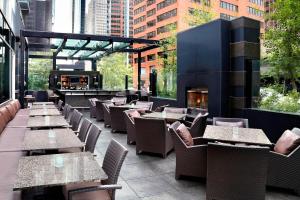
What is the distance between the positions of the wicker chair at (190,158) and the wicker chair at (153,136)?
4.24 ft

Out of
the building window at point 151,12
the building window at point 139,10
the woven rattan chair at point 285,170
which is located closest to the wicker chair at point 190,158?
the woven rattan chair at point 285,170

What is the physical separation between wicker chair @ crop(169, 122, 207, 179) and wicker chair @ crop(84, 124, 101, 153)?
120cm

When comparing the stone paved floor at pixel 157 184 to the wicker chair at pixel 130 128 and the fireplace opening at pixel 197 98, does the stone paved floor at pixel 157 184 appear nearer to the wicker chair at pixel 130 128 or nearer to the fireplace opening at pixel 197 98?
the wicker chair at pixel 130 128

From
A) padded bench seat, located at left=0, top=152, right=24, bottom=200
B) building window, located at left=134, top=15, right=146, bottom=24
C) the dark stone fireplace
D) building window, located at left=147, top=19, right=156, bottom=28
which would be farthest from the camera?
building window, located at left=134, top=15, right=146, bottom=24

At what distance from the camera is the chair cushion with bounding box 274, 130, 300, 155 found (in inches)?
157

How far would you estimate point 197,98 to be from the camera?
914 cm

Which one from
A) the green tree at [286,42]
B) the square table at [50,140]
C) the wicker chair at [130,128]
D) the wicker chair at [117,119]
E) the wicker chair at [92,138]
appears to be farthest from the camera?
the wicker chair at [117,119]

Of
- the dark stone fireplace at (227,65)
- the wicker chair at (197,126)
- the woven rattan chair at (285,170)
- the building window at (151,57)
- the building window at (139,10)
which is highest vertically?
the building window at (139,10)

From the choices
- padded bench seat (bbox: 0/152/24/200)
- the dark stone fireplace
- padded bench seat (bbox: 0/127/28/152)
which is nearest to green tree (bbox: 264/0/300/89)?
the dark stone fireplace

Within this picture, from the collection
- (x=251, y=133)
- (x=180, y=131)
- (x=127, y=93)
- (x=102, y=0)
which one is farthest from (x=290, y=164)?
(x=102, y=0)

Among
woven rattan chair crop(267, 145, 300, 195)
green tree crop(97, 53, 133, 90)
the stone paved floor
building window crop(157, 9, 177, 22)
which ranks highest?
building window crop(157, 9, 177, 22)

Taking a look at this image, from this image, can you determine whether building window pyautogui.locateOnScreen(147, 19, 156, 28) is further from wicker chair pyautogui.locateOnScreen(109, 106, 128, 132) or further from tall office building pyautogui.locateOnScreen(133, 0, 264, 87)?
wicker chair pyautogui.locateOnScreen(109, 106, 128, 132)

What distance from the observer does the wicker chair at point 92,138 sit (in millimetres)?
3734

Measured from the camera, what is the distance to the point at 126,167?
527 centimetres
